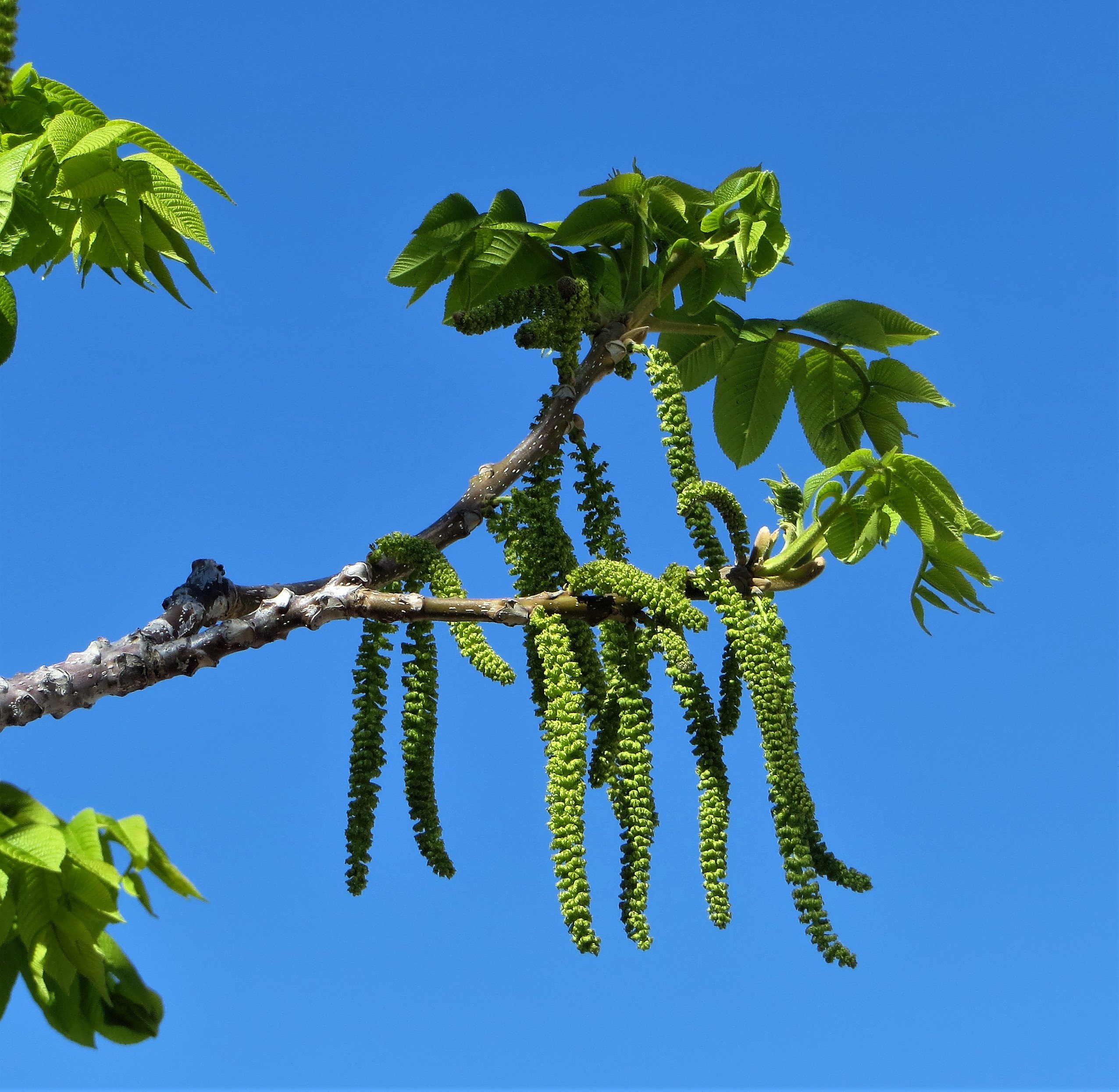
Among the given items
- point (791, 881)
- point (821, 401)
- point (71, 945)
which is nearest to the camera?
point (71, 945)

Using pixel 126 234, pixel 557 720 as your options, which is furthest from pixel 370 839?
pixel 126 234

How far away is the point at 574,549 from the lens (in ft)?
11.5

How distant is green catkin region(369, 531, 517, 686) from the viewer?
10.4ft

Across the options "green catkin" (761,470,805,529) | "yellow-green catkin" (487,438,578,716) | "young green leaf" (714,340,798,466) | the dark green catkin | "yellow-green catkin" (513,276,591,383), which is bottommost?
the dark green catkin

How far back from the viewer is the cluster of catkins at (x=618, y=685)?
9.82ft

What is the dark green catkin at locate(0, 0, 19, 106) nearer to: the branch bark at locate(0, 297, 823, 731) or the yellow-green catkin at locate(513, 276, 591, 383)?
the branch bark at locate(0, 297, 823, 731)

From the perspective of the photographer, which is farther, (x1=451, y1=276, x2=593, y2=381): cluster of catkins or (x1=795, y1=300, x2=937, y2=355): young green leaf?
(x1=795, y1=300, x2=937, y2=355): young green leaf

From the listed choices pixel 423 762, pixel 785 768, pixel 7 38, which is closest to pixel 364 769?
pixel 423 762

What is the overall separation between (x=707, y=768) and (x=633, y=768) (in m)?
0.20

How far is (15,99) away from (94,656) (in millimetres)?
1503

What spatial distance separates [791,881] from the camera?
2.98 m

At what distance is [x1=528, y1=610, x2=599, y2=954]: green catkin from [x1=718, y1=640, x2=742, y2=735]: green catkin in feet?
1.25

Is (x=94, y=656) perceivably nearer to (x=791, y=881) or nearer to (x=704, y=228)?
(x=791, y=881)

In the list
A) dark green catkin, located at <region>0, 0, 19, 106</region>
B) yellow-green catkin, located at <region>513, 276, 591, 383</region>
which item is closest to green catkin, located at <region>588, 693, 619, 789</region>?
yellow-green catkin, located at <region>513, 276, 591, 383</region>
